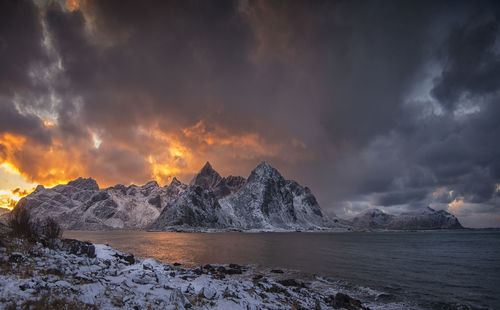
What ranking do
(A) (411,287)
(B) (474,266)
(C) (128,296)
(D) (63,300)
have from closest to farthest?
(D) (63,300) < (C) (128,296) < (A) (411,287) < (B) (474,266)

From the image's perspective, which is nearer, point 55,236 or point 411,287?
point 55,236

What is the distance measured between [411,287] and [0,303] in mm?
38886

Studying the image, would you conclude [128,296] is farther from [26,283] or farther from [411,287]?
[411,287]

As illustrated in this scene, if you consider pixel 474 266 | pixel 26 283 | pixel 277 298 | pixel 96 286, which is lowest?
pixel 474 266

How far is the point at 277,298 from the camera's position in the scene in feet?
61.0

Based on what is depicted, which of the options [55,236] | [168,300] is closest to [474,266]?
[168,300]

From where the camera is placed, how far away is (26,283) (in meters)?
10.2

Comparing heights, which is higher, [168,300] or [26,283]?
[26,283]

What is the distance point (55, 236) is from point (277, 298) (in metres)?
26.0

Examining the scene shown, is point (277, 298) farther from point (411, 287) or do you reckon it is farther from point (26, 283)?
point (411, 287)

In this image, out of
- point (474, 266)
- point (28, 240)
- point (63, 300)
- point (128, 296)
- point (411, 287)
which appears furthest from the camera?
point (474, 266)

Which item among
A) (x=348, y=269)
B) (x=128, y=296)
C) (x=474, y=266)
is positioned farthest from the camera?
(x=474, y=266)

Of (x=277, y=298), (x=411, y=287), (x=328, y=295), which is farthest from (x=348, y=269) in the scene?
(x=277, y=298)

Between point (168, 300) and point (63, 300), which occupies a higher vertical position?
point (63, 300)
